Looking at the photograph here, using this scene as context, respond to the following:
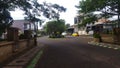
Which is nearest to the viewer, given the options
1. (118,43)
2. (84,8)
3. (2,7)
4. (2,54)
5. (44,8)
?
(2,54)

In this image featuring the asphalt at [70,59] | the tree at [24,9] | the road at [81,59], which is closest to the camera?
the road at [81,59]

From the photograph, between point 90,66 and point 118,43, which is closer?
point 90,66

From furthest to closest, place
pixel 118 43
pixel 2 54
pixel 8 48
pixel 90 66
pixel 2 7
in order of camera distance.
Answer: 1. pixel 118 43
2. pixel 2 7
3. pixel 8 48
4. pixel 2 54
5. pixel 90 66

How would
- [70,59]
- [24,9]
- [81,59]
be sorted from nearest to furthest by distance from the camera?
[81,59], [70,59], [24,9]

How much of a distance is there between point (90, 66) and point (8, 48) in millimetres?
6332

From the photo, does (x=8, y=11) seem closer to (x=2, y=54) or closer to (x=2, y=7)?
(x=2, y=7)

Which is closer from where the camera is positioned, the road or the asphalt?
the road

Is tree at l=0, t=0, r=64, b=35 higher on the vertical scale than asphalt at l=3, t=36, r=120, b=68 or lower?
higher

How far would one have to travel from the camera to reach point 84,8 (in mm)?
39000

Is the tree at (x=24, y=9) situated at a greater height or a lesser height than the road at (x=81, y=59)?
greater

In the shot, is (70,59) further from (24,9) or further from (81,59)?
(24,9)

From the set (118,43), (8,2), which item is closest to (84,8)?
(118,43)

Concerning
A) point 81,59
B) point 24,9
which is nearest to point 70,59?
point 81,59

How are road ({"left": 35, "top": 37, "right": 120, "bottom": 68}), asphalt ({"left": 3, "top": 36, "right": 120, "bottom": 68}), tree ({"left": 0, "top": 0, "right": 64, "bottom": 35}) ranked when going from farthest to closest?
tree ({"left": 0, "top": 0, "right": 64, "bottom": 35}) → asphalt ({"left": 3, "top": 36, "right": 120, "bottom": 68}) → road ({"left": 35, "top": 37, "right": 120, "bottom": 68})
